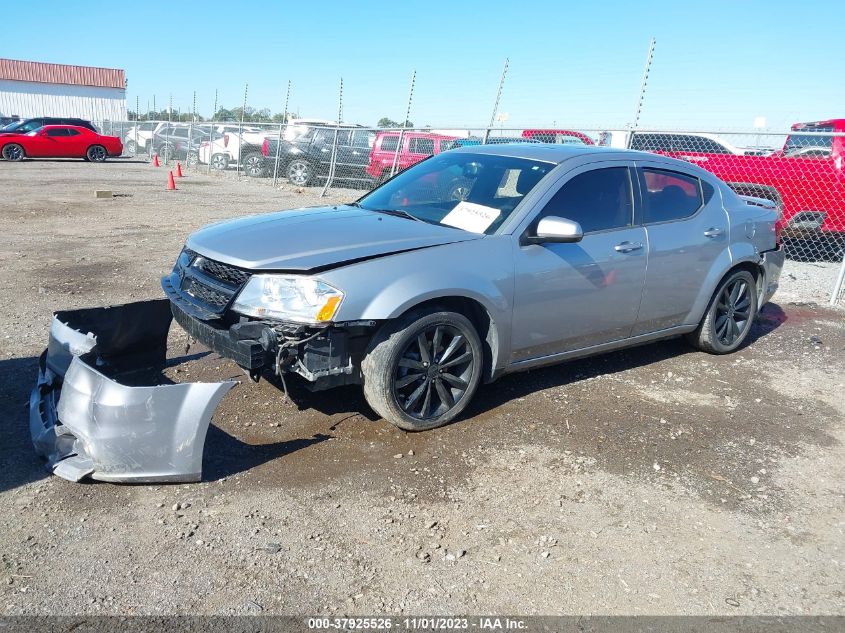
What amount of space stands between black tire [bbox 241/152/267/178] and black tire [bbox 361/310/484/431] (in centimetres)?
1897

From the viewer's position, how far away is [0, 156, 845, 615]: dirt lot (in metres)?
2.75

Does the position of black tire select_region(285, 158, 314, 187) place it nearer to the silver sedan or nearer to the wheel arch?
the silver sedan

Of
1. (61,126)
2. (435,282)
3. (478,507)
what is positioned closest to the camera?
(478,507)

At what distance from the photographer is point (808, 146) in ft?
31.9

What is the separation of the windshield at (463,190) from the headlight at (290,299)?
1.17 metres

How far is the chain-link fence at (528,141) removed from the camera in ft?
31.7

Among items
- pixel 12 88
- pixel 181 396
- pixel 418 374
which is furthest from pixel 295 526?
pixel 12 88

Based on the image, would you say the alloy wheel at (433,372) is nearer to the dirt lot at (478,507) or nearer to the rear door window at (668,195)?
the dirt lot at (478,507)

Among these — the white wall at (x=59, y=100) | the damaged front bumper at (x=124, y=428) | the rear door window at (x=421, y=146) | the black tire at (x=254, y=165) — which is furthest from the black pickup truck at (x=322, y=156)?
the white wall at (x=59, y=100)

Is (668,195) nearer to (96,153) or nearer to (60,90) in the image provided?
(96,153)

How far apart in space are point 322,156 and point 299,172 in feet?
4.53

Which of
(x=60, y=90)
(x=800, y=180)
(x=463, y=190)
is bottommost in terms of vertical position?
(x=463, y=190)

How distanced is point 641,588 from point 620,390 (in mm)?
2356

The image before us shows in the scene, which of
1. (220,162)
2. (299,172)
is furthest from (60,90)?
(299,172)
